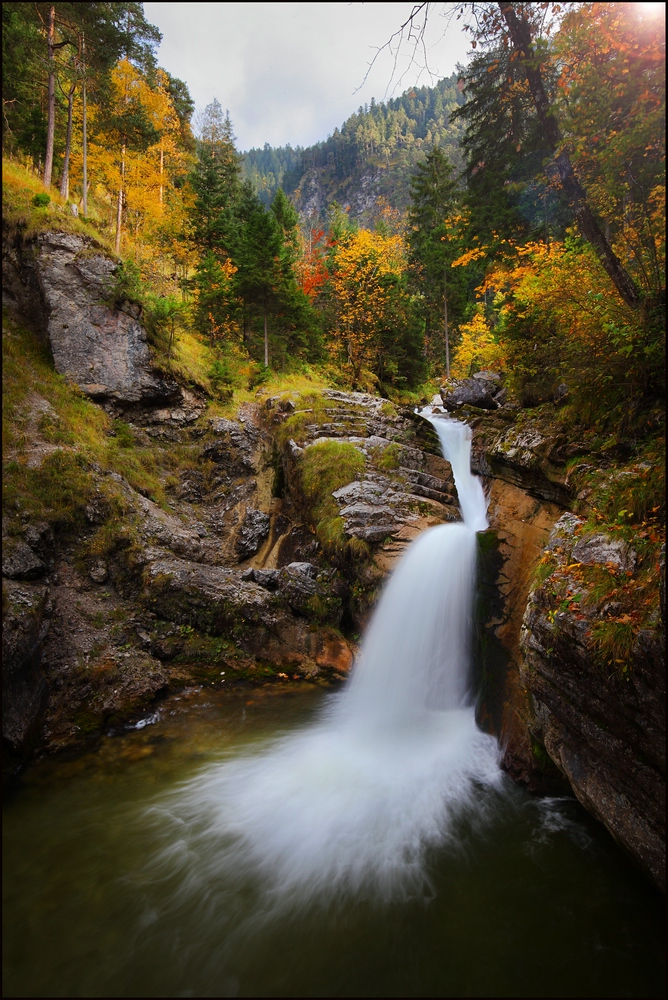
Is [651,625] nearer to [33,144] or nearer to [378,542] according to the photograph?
[378,542]

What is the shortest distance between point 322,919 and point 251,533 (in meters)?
8.22

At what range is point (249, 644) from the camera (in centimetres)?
870

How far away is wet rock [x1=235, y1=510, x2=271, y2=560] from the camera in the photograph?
11055mm

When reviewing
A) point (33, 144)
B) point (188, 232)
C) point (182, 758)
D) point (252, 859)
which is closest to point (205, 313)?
point (188, 232)

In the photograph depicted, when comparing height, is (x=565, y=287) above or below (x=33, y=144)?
below

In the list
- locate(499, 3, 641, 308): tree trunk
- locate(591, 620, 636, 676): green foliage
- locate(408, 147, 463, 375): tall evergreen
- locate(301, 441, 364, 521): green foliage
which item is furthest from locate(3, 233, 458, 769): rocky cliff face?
locate(408, 147, 463, 375): tall evergreen

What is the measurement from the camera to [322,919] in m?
3.96

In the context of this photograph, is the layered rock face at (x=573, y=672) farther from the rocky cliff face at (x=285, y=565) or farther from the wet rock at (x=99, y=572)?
the wet rock at (x=99, y=572)

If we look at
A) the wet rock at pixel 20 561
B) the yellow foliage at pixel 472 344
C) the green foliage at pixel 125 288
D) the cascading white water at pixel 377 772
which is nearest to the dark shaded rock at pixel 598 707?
the cascading white water at pixel 377 772

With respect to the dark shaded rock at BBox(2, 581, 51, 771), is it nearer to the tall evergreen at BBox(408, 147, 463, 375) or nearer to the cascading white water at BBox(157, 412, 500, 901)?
the cascading white water at BBox(157, 412, 500, 901)

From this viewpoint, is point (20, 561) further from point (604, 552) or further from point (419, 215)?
point (419, 215)

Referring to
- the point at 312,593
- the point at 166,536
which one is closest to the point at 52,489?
the point at 166,536

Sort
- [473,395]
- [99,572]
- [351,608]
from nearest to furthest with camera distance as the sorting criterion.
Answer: [99,572]
[351,608]
[473,395]

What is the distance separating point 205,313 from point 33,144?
7802 millimetres
